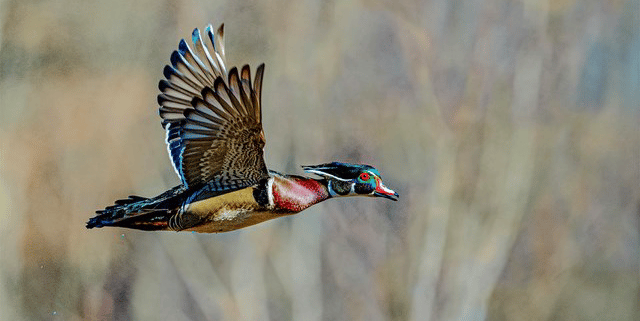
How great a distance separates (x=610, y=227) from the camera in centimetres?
420

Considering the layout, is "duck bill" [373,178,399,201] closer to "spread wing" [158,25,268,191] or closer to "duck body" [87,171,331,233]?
"duck body" [87,171,331,233]

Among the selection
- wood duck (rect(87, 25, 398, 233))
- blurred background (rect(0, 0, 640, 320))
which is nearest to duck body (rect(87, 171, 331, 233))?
wood duck (rect(87, 25, 398, 233))

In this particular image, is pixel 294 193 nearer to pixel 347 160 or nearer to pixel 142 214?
pixel 142 214

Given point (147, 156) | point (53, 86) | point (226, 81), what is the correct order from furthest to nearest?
point (53, 86)
point (147, 156)
point (226, 81)

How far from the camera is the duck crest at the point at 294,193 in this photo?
6.01ft

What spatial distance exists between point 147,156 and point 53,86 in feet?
2.01

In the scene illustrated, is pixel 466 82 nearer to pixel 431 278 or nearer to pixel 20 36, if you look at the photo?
pixel 431 278

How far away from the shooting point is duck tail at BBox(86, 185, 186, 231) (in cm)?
186

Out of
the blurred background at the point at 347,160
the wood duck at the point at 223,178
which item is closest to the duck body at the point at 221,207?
the wood duck at the point at 223,178

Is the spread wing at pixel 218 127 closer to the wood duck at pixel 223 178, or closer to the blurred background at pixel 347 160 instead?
the wood duck at pixel 223 178

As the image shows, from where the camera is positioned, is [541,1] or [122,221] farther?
→ [541,1]

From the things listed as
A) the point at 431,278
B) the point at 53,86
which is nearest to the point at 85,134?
the point at 53,86

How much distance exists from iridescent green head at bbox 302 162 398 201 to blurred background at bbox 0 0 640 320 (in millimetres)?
1774

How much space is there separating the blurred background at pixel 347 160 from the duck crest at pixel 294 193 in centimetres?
178
